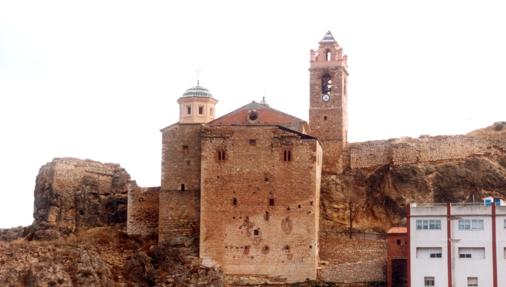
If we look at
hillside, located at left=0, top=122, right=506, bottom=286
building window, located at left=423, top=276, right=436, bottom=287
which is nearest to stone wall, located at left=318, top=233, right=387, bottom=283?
hillside, located at left=0, top=122, right=506, bottom=286

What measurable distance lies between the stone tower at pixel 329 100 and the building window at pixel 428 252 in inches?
511

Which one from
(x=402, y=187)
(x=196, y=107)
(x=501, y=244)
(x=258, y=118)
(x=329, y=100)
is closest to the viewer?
(x=501, y=244)

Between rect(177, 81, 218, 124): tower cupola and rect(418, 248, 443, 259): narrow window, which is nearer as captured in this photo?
rect(418, 248, 443, 259): narrow window

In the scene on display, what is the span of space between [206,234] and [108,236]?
301 inches

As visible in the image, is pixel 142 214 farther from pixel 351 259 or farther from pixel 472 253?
pixel 472 253

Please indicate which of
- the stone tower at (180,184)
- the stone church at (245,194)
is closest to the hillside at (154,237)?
the stone tower at (180,184)

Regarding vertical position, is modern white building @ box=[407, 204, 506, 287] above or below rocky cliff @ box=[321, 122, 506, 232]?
below

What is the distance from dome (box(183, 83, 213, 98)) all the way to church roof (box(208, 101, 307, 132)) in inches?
251

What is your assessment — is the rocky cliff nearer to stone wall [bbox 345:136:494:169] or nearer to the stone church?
stone wall [bbox 345:136:494:169]

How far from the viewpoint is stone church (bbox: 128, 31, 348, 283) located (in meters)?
76.6

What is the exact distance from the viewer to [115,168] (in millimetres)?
89875

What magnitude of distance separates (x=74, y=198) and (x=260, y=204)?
16290mm

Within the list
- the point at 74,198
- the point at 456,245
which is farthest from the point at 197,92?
the point at 456,245

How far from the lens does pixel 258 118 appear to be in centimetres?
8006
